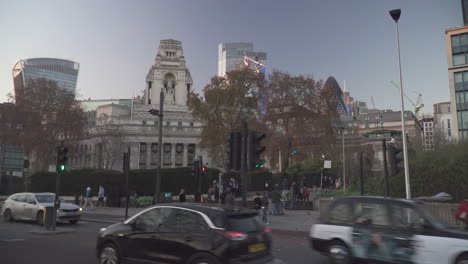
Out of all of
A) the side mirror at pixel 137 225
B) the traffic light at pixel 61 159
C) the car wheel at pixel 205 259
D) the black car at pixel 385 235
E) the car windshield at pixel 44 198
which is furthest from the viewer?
the car windshield at pixel 44 198

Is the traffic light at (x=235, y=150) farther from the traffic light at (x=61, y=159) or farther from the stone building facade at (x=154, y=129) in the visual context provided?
the stone building facade at (x=154, y=129)

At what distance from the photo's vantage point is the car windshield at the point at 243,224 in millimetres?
6707

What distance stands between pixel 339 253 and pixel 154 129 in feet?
286

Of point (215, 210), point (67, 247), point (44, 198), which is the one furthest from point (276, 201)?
point (215, 210)

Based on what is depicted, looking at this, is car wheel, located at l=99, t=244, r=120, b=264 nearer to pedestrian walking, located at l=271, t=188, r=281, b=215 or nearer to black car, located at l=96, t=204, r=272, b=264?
black car, located at l=96, t=204, r=272, b=264

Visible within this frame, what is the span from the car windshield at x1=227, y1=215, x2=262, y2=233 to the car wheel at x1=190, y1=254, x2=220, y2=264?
0.62 meters

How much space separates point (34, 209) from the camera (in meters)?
17.8

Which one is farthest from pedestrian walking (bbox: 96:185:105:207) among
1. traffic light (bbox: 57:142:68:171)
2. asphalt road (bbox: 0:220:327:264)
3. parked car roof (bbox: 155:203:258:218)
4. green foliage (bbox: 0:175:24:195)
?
parked car roof (bbox: 155:203:258:218)

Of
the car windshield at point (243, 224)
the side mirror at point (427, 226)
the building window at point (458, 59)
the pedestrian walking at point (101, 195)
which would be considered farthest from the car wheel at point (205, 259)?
the building window at point (458, 59)

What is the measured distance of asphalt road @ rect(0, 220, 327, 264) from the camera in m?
9.47

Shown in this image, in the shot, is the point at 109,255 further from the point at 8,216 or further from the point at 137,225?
the point at 8,216

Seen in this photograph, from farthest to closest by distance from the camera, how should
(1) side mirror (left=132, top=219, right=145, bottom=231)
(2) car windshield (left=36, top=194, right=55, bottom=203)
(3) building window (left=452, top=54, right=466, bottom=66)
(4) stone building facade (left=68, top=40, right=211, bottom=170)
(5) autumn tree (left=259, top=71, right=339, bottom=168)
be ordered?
1. (4) stone building facade (left=68, top=40, right=211, bottom=170)
2. (3) building window (left=452, top=54, right=466, bottom=66)
3. (5) autumn tree (left=259, top=71, right=339, bottom=168)
4. (2) car windshield (left=36, top=194, right=55, bottom=203)
5. (1) side mirror (left=132, top=219, right=145, bottom=231)

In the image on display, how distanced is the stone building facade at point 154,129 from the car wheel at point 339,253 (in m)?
66.0

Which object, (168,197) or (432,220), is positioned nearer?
(432,220)
